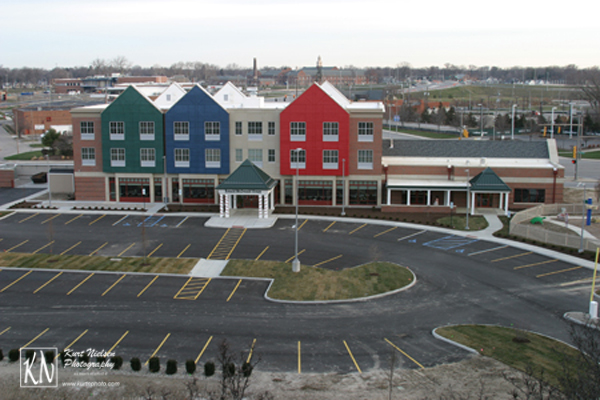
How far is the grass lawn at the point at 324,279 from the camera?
123 feet

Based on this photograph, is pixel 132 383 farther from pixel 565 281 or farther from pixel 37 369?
pixel 565 281

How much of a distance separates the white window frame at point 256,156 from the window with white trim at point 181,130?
697 cm

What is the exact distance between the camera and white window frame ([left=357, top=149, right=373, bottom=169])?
Result: 206ft

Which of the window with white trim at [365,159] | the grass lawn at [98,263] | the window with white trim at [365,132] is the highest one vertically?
the window with white trim at [365,132]

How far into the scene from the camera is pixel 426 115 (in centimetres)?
14912

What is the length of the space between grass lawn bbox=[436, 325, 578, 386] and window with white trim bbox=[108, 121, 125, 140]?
146 ft

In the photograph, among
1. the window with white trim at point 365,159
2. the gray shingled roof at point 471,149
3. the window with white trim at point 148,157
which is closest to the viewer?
the window with white trim at point 365,159

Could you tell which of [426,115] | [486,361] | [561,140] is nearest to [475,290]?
[486,361]

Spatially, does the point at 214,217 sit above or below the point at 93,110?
below

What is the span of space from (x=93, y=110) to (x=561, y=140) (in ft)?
285

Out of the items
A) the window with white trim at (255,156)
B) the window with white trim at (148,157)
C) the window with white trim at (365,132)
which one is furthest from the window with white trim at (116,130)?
the window with white trim at (365,132)

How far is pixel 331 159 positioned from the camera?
6244cm

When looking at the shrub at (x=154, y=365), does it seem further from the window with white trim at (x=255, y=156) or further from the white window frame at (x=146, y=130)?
the white window frame at (x=146, y=130)

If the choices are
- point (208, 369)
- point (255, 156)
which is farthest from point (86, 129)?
point (208, 369)
